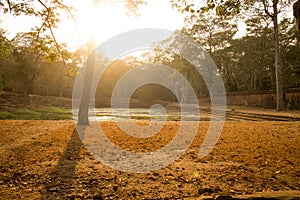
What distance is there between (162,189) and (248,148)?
299 centimetres

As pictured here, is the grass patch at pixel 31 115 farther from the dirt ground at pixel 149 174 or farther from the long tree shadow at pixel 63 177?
the long tree shadow at pixel 63 177

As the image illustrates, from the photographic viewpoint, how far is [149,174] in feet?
12.2

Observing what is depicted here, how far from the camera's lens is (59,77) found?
136 ft

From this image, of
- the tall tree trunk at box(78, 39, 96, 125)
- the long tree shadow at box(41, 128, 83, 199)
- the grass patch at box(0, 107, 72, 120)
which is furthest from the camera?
the grass patch at box(0, 107, 72, 120)

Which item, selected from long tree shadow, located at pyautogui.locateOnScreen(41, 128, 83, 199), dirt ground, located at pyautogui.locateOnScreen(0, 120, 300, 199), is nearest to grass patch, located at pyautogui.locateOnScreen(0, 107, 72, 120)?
dirt ground, located at pyautogui.locateOnScreen(0, 120, 300, 199)

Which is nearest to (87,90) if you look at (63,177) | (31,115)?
(63,177)

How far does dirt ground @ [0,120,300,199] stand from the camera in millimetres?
3057

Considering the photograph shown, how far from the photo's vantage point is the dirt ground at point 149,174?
10.0 feet

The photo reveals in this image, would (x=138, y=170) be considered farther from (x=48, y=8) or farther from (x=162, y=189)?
(x=48, y=8)

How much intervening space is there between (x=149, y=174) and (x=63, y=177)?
4.67 ft

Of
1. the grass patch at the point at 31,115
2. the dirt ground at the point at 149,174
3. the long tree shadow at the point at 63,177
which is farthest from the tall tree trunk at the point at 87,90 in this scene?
the grass patch at the point at 31,115

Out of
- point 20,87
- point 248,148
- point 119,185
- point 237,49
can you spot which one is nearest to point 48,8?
point 119,185

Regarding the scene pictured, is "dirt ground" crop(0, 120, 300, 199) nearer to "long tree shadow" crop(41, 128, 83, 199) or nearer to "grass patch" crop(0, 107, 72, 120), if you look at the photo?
"long tree shadow" crop(41, 128, 83, 199)

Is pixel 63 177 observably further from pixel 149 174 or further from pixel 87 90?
pixel 87 90
